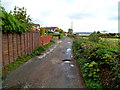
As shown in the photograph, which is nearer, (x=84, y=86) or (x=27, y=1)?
(x=84, y=86)

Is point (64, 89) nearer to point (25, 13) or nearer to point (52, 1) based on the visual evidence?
point (25, 13)

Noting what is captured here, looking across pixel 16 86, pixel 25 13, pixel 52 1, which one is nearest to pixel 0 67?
pixel 16 86

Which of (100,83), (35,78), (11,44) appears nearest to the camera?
(100,83)

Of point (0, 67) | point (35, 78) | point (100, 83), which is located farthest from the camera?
point (0, 67)

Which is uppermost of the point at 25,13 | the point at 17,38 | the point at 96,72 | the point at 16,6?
the point at 16,6

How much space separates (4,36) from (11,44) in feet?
2.05

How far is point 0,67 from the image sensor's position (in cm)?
359

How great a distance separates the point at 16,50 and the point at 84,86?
4112 millimetres

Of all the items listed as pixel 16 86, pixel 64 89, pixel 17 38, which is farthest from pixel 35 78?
pixel 17 38

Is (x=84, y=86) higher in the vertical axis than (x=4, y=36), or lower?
lower

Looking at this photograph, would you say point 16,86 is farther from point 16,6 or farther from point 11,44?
point 16,6

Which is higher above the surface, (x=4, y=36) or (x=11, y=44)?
(x=4, y=36)

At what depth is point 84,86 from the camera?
2.67 m

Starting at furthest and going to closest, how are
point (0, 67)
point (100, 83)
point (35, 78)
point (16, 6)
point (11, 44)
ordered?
point (16, 6), point (11, 44), point (0, 67), point (35, 78), point (100, 83)
